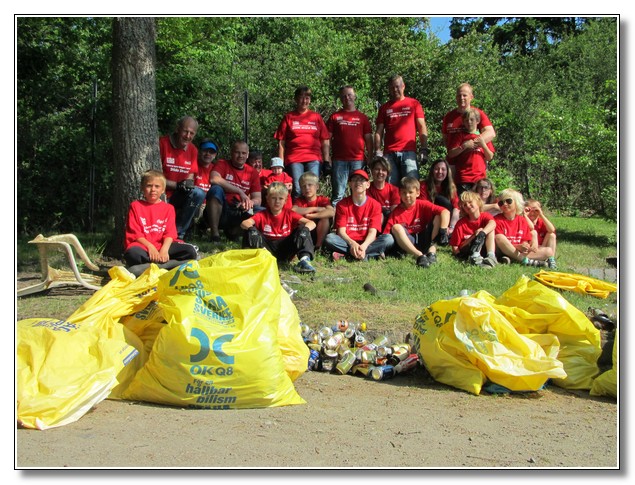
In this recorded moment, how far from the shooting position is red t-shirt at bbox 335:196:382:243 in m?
8.62

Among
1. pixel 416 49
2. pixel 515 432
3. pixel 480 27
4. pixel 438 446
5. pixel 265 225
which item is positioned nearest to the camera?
pixel 438 446

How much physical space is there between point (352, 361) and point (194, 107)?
8.32 metres

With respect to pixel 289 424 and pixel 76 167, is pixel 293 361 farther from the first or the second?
pixel 76 167

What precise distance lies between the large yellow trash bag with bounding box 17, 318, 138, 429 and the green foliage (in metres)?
7.40

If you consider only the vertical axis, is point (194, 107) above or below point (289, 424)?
above

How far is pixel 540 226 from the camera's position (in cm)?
921

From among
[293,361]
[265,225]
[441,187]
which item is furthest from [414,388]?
[441,187]

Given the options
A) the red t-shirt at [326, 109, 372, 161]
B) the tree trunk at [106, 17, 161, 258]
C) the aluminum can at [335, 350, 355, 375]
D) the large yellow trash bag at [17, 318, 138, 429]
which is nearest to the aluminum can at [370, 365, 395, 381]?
the aluminum can at [335, 350, 355, 375]

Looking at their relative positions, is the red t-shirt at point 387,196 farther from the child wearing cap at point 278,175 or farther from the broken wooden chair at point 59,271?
the broken wooden chair at point 59,271

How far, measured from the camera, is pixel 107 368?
173 inches

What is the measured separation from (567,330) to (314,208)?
3991 mm

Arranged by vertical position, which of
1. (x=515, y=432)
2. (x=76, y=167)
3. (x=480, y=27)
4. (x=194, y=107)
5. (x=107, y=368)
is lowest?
(x=515, y=432)

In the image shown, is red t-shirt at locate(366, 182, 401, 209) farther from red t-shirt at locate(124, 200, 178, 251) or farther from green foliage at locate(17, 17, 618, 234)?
green foliage at locate(17, 17, 618, 234)

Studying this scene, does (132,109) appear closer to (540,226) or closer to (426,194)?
(426,194)
